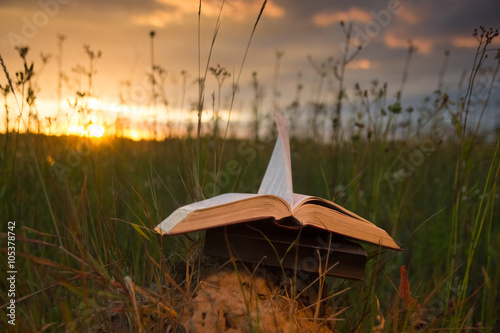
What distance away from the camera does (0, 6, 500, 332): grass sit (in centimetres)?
126

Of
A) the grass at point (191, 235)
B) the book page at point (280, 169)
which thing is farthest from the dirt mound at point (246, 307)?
the book page at point (280, 169)

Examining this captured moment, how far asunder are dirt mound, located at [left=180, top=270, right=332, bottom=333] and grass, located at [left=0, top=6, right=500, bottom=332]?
4 cm

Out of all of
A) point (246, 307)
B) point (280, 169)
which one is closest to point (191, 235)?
point (280, 169)

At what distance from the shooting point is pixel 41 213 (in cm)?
288

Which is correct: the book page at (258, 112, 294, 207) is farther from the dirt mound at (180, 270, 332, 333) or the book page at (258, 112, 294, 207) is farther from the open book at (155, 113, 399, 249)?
the dirt mound at (180, 270, 332, 333)

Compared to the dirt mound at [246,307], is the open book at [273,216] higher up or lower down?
higher up

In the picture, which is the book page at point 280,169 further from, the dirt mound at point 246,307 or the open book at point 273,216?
the dirt mound at point 246,307

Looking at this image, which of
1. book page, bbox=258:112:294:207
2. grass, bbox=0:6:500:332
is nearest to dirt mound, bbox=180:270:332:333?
grass, bbox=0:6:500:332

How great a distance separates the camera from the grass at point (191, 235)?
49.7 inches

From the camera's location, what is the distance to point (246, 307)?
1154mm

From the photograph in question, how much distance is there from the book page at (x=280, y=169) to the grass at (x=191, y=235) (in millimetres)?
205

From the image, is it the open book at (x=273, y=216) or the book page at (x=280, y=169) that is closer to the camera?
the open book at (x=273, y=216)

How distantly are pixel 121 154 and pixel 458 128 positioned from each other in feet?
11.8

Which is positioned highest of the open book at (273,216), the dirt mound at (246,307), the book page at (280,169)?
the book page at (280,169)
